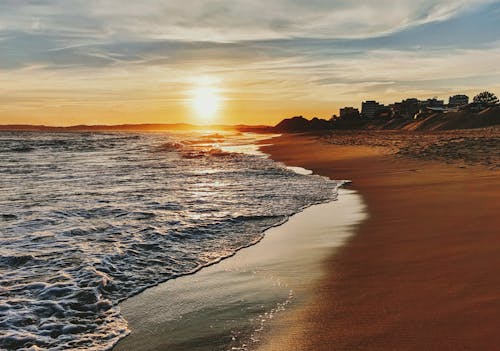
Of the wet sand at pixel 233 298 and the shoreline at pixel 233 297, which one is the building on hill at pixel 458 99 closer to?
the shoreline at pixel 233 297

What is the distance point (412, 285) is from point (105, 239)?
5.53 m

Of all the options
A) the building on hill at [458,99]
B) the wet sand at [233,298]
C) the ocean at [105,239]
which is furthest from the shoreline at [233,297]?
the building on hill at [458,99]

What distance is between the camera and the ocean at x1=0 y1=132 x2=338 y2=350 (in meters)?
4.72

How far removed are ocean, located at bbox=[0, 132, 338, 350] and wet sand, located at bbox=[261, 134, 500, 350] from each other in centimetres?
202

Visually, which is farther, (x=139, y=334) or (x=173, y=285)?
(x=173, y=285)

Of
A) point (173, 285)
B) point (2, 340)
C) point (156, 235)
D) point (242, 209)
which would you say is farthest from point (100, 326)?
point (242, 209)

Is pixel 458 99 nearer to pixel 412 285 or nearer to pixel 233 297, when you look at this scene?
pixel 412 285

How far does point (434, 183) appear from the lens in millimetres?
12586

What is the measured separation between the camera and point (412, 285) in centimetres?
500

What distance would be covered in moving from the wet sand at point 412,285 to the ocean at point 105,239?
2018 mm

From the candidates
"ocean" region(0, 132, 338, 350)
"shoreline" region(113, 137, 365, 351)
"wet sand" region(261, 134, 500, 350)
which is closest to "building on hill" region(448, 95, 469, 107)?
"ocean" region(0, 132, 338, 350)

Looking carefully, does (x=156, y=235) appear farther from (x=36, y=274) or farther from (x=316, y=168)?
(x=316, y=168)

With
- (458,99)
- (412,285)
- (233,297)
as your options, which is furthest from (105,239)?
(458,99)

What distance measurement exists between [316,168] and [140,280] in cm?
1544
